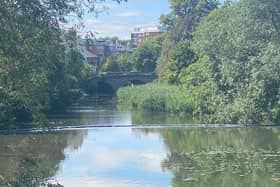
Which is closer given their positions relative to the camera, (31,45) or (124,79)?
(31,45)

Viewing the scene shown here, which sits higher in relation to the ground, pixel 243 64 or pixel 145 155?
pixel 243 64

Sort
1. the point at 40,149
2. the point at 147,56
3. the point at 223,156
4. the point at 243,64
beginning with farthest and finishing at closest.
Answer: the point at 147,56
the point at 243,64
the point at 40,149
the point at 223,156

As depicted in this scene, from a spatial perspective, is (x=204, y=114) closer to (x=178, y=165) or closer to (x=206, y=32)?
(x=206, y=32)

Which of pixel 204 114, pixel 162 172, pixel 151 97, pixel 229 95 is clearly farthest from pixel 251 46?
pixel 162 172

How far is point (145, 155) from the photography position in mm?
22734

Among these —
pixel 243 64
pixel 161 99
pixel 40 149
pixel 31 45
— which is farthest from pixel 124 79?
pixel 31 45

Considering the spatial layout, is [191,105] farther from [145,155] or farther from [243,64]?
[145,155]

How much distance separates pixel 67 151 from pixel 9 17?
16709 millimetres

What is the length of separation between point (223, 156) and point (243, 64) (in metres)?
14.2

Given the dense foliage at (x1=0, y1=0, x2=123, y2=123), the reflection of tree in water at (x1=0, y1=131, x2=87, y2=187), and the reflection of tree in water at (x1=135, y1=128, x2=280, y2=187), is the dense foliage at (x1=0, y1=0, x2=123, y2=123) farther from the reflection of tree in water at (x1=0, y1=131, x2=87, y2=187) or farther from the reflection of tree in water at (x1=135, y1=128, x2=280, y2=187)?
the reflection of tree in water at (x1=135, y1=128, x2=280, y2=187)

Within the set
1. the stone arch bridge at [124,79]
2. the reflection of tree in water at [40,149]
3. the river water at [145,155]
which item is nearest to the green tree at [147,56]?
the stone arch bridge at [124,79]

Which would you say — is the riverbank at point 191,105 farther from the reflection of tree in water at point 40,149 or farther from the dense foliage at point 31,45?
the dense foliage at point 31,45

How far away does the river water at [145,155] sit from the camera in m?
17.1

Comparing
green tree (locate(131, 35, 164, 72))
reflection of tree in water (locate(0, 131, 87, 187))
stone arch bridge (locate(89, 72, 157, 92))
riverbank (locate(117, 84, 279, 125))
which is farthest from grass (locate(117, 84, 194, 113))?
green tree (locate(131, 35, 164, 72))
